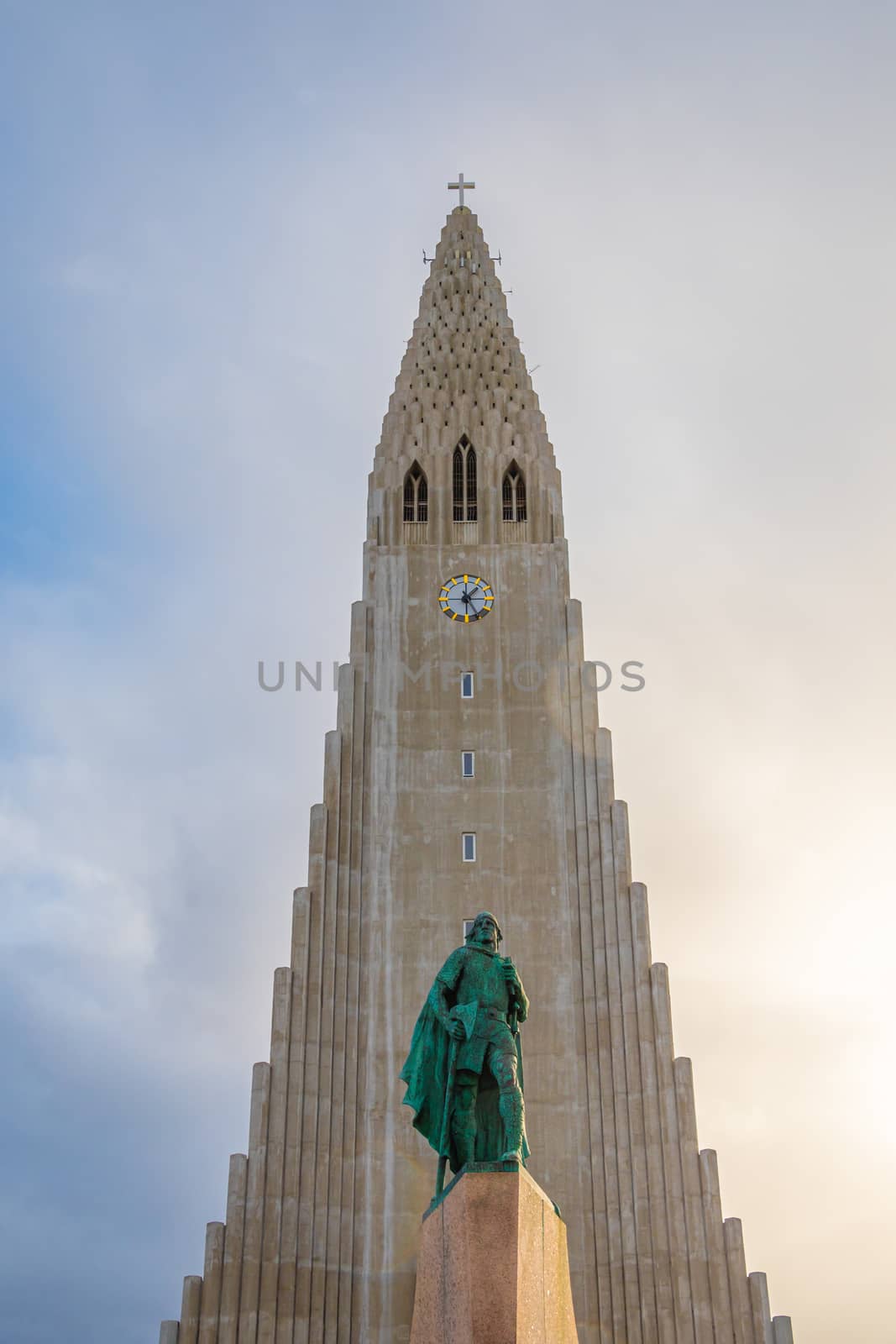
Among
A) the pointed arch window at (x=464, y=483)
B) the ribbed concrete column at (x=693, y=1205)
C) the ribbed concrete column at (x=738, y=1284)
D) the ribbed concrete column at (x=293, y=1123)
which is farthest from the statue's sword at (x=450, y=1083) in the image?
the pointed arch window at (x=464, y=483)

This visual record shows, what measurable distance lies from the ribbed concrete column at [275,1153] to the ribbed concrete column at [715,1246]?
9.38 metres

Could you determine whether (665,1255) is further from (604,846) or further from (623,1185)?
(604,846)

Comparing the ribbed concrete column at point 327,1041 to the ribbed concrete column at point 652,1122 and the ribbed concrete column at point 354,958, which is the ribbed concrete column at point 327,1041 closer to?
the ribbed concrete column at point 354,958

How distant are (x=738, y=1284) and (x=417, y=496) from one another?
73.9ft

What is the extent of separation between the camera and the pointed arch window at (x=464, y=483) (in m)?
42.1

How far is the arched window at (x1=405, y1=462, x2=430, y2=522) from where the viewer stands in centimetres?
4206

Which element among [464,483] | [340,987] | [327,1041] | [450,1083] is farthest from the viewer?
[464,483]

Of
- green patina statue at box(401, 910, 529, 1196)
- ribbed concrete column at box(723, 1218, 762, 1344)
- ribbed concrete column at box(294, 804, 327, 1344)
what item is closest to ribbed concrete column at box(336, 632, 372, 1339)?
ribbed concrete column at box(294, 804, 327, 1344)

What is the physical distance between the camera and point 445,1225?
1509 cm

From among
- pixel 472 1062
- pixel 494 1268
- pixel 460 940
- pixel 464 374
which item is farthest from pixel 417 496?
pixel 494 1268

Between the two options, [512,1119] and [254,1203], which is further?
[254,1203]

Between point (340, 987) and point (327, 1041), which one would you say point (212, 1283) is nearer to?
point (327, 1041)

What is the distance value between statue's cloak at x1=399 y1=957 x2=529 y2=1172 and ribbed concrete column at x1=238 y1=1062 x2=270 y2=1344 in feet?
53.7

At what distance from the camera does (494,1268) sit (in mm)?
14273
